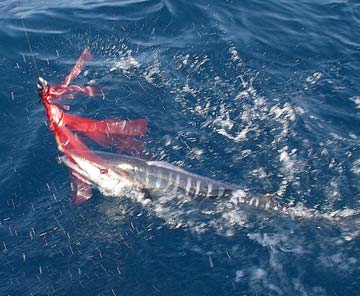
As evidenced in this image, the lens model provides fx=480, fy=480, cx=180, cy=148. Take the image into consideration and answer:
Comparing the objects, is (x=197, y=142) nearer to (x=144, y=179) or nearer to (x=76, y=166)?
(x=144, y=179)

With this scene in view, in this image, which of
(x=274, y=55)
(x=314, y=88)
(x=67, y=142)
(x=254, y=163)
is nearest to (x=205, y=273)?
(x=254, y=163)

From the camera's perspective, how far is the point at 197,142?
11.6 metres

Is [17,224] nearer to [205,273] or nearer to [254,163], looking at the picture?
[205,273]

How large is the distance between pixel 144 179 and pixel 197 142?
2012mm

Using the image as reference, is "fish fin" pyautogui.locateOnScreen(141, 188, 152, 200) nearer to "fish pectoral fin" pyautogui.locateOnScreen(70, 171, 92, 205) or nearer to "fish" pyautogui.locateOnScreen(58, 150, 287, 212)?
"fish" pyautogui.locateOnScreen(58, 150, 287, 212)

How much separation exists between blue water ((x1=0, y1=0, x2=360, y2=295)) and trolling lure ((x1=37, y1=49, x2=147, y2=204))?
363mm

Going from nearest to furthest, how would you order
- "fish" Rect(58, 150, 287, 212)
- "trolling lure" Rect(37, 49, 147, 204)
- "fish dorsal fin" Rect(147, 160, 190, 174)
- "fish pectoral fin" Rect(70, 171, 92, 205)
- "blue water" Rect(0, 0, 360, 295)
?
"blue water" Rect(0, 0, 360, 295) → "trolling lure" Rect(37, 49, 147, 204) → "fish" Rect(58, 150, 287, 212) → "fish pectoral fin" Rect(70, 171, 92, 205) → "fish dorsal fin" Rect(147, 160, 190, 174)

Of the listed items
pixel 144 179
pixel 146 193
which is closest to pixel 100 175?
pixel 144 179

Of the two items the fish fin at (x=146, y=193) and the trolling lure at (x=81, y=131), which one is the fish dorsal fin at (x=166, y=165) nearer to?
the fish fin at (x=146, y=193)

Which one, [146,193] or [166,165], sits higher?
[166,165]

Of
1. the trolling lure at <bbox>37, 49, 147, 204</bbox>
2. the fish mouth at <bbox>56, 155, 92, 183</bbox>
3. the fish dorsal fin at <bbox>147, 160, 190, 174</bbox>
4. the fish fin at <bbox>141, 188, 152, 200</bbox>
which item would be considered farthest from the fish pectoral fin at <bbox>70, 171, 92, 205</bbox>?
the fish dorsal fin at <bbox>147, 160, 190, 174</bbox>

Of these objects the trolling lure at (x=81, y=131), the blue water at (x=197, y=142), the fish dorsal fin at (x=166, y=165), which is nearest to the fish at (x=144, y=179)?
the fish dorsal fin at (x=166, y=165)

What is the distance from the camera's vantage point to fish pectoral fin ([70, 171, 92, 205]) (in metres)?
10.0

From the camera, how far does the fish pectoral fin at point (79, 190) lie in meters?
10.0
